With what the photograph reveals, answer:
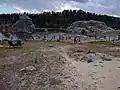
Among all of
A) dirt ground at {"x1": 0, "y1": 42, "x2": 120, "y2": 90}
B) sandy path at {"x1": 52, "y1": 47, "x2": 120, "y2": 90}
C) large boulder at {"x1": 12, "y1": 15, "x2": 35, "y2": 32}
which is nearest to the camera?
sandy path at {"x1": 52, "y1": 47, "x2": 120, "y2": 90}

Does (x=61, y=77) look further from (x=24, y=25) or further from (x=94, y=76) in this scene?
(x=24, y=25)

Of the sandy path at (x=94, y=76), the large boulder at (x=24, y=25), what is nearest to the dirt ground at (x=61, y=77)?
the sandy path at (x=94, y=76)

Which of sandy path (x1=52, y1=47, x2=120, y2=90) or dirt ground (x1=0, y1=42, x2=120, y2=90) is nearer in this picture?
sandy path (x1=52, y1=47, x2=120, y2=90)

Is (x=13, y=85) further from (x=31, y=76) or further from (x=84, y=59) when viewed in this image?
(x=84, y=59)

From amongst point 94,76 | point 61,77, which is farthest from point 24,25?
point 94,76

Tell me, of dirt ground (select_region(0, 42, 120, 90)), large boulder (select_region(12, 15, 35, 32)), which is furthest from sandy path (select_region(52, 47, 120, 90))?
large boulder (select_region(12, 15, 35, 32))

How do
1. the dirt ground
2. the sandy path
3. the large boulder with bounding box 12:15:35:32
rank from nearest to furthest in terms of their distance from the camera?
the sandy path < the dirt ground < the large boulder with bounding box 12:15:35:32

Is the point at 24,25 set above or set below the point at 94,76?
below

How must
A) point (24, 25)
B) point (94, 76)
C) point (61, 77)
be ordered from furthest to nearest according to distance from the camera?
point (24, 25)
point (61, 77)
point (94, 76)

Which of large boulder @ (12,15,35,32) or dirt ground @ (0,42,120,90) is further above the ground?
dirt ground @ (0,42,120,90)

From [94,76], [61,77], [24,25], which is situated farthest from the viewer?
[24,25]

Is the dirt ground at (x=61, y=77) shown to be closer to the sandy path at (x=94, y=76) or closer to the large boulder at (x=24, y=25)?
the sandy path at (x=94, y=76)

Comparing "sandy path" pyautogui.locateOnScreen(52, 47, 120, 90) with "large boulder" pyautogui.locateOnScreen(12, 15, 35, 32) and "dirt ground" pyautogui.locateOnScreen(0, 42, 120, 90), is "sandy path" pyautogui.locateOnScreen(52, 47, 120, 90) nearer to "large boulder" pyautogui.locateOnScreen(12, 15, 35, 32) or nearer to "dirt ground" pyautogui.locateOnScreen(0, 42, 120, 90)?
"dirt ground" pyautogui.locateOnScreen(0, 42, 120, 90)

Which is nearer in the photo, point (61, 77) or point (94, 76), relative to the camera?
point (94, 76)
